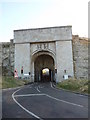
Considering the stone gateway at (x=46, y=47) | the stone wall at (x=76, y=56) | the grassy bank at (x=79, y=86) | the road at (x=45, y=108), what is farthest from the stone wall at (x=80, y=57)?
the road at (x=45, y=108)

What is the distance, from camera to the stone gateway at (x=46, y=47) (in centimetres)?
3012

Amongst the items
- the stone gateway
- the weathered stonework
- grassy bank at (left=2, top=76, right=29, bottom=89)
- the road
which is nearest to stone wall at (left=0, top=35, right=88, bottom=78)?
the weathered stonework

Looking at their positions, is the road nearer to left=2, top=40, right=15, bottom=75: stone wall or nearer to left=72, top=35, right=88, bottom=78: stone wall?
left=72, top=35, right=88, bottom=78: stone wall

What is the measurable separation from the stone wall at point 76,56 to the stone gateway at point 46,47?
1.76 metres

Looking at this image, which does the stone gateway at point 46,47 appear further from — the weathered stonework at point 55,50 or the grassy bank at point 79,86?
the grassy bank at point 79,86

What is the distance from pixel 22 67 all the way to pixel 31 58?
305 cm

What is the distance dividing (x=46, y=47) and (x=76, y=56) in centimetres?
726

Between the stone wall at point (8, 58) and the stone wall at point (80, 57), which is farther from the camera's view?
the stone wall at point (8, 58)

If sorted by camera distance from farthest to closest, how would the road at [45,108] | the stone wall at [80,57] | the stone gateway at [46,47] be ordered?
the stone wall at [80,57] → the stone gateway at [46,47] → the road at [45,108]

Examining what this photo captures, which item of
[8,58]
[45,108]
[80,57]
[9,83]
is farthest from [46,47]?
[45,108]

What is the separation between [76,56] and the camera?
31281mm

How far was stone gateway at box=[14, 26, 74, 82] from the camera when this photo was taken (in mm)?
30125

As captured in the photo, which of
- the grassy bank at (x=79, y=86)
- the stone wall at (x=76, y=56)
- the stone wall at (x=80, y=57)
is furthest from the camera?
the stone wall at (x=76, y=56)

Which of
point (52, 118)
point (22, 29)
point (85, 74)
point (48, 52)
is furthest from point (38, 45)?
point (52, 118)
